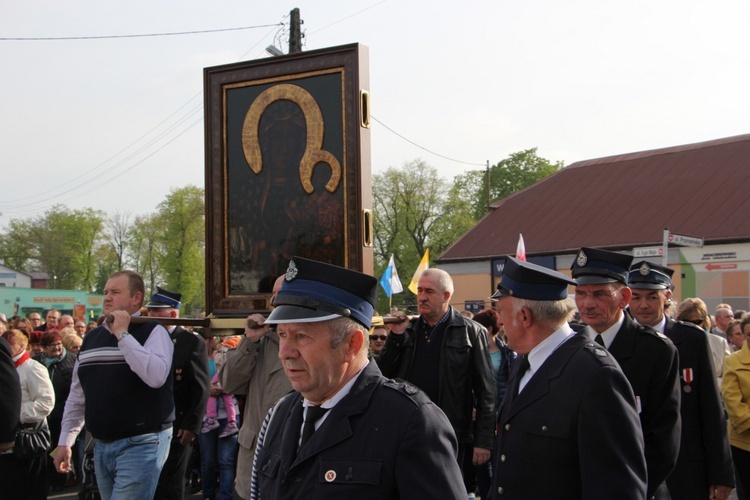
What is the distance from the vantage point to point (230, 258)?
19.3 feet

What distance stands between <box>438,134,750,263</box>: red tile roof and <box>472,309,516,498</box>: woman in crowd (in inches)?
1007

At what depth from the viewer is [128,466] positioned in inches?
205

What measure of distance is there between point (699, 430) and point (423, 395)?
294cm

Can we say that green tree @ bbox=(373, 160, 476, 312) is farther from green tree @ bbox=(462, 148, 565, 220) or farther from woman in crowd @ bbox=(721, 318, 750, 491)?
Answer: woman in crowd @ bbox=(721, 318, 750, 491)

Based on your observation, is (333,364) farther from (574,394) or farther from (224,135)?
(224,135)

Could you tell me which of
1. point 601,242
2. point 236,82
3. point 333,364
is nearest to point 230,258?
point 236,82

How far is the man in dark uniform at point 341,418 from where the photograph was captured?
2.32 m

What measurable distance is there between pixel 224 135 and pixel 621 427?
3.82 m

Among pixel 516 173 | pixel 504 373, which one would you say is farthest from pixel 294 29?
pixel 516 173

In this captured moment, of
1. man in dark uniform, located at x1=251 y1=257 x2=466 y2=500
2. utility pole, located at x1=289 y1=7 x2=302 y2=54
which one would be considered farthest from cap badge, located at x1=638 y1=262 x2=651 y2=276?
utility pole, located at x1=289 y1=7 x2=302 y2=54

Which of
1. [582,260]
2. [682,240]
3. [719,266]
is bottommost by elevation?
[582,260]

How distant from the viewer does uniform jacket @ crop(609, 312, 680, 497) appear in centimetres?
385

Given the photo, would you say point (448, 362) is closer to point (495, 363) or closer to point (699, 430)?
point (699, 430)

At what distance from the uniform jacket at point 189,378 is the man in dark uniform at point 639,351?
153 inches
